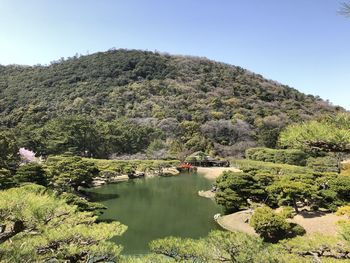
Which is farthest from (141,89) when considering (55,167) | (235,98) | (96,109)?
(55,167)

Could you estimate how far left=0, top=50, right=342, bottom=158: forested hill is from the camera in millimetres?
45188

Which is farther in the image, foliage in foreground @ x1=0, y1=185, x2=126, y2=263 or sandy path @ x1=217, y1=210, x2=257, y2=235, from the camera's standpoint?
A: sandy path @ x1=217, y1=210, x2=257, y2=235

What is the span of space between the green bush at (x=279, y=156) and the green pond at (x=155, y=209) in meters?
10.1

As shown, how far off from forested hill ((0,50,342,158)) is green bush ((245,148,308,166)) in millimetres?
4936

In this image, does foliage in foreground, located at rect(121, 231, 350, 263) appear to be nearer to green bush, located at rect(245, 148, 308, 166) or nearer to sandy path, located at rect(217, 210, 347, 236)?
sandy path, located at rect(217, 210, 347, 236)

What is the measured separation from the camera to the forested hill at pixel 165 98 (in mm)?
45188

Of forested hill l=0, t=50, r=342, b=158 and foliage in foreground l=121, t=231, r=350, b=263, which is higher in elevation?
forested hill l=0, t=50, r=342, b=158

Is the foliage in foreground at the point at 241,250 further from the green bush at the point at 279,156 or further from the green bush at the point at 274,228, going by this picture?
the green bush at the point at 279,156

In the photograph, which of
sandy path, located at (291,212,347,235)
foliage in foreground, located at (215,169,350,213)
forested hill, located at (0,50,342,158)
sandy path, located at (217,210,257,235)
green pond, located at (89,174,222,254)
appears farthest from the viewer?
forested hill, located at (0,50,342,158)

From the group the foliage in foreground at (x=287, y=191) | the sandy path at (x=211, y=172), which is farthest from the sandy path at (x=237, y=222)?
the sandy path at (x=211, y=172)

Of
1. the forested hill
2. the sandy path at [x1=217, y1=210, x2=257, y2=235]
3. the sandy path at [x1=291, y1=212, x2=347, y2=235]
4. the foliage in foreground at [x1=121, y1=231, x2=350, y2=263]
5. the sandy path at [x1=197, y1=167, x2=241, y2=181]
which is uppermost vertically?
the forested hill

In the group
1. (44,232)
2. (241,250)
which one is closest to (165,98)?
(241,250)

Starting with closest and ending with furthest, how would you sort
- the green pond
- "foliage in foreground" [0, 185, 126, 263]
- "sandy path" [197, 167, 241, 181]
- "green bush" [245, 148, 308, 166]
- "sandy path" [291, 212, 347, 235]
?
"foliage in foreground" [0, 185, 126, 263]
"sandy path" [291, 212, 347, 235]
the green pond
"sandy path" [197, 167, 241, 181]
"green bush" [245, 148, 308, 166]

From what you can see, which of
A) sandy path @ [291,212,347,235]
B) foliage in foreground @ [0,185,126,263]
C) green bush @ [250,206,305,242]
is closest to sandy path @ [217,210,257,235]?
green bush @ [250,206,305,242]
